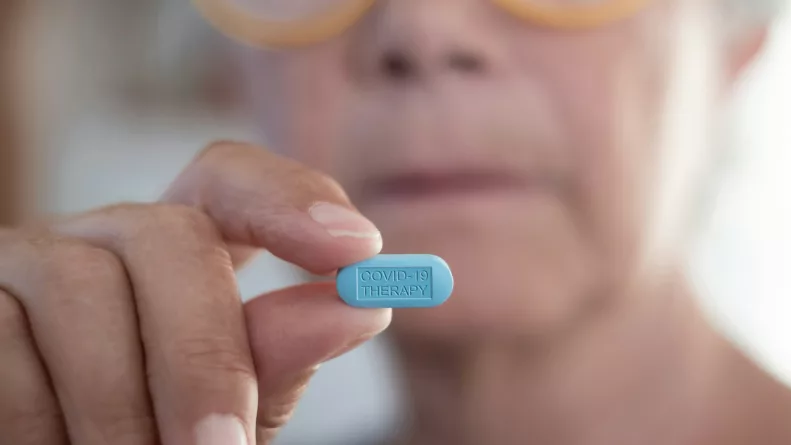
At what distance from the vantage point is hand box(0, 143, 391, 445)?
33cm

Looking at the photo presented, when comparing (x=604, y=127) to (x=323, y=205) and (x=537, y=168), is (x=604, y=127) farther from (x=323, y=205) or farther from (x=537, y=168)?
(x=323, y=205)

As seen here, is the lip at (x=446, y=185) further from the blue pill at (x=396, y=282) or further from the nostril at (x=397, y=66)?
the blue pill at (x=396, y=282)

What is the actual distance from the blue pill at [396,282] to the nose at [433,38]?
24 cm

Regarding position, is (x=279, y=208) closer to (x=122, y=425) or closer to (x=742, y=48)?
(x=122, y=425)

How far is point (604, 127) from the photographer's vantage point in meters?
0.52

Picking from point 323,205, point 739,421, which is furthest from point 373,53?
point 739,421

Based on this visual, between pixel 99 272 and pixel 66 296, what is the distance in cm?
2

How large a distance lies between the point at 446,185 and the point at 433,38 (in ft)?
0.42

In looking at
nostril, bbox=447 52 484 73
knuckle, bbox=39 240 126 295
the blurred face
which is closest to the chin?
the blurred face

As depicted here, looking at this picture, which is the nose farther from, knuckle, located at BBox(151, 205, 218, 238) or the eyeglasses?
knuckle, located at BBox(151, 205, 218, 238)

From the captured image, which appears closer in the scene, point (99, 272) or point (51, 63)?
point (99, 272)

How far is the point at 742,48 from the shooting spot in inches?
22.0

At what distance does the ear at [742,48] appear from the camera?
0.56 m

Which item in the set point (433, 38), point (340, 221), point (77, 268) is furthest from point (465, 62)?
point (77, 268)
